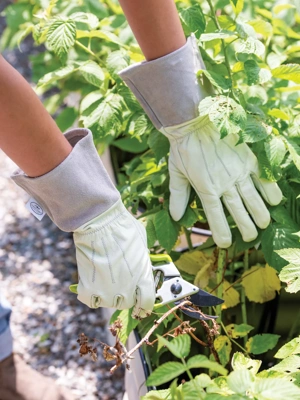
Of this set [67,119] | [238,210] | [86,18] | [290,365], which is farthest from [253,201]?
[67,119]

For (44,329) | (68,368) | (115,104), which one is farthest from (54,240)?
(115,104)

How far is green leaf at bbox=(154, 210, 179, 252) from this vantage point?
120 cm

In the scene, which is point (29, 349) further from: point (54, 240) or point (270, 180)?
point (270, 180)

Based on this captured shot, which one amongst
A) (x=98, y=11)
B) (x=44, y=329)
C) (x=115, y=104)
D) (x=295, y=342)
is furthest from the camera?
(x=44, y=329)

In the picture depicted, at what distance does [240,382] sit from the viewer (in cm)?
70

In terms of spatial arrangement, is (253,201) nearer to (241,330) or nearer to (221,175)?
(221,175)

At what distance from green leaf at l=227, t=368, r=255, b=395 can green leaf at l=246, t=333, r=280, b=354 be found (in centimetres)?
46

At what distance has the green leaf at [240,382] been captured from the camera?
0.70 meters

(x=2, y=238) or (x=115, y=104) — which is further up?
(x=115, y=104)

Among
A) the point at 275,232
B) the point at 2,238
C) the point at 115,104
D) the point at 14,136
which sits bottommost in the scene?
the point at 2,238

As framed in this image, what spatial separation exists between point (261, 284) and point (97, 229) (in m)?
0.45

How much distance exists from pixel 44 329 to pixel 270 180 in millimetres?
1232

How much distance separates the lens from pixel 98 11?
1.59 metres

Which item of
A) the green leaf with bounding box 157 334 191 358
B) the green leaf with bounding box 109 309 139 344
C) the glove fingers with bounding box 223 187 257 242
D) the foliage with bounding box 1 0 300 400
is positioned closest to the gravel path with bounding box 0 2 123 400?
the foliage with bounding box 1 0 300 400
